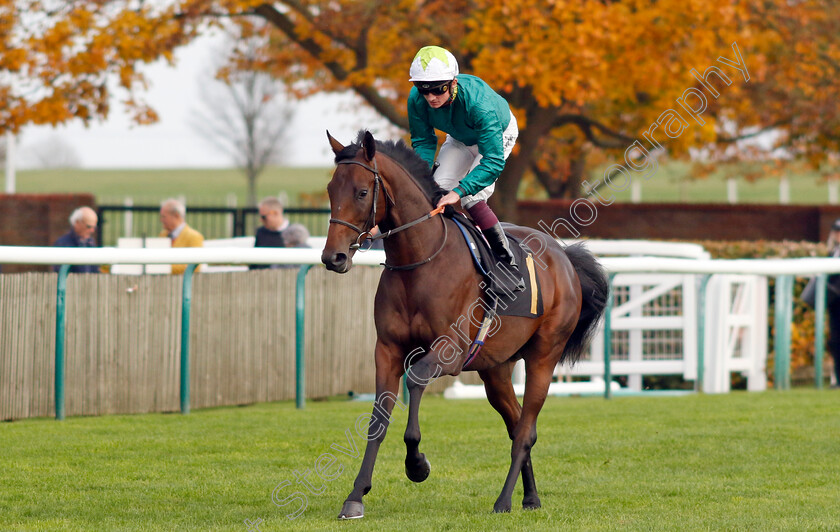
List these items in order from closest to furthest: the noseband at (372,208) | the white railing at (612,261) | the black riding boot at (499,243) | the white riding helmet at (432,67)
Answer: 1. the noseband at (372,208)
2. the white riding helmet at (432,67)
3. the black riding boot at (499,243)
4. the white railing at (612,261)

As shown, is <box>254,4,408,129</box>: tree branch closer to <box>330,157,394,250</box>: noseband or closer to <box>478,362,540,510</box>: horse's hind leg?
<box>478,362,540,510</box>: horse's hind leg

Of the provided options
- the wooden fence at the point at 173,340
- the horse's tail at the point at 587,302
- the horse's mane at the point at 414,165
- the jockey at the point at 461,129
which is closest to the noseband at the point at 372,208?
the horse's mane at the point at 414,165

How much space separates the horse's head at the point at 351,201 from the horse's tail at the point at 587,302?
171cm

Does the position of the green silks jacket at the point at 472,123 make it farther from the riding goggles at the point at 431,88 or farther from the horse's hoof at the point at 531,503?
the horse's hoof at the point at 531,503

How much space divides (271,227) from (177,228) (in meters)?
0.87

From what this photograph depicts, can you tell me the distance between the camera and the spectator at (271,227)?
10867mm

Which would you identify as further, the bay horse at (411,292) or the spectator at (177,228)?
the spectator at (177,228)

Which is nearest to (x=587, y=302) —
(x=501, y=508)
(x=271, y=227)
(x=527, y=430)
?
(x=527, y=430)

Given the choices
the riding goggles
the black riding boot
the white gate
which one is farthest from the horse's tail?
the white gate

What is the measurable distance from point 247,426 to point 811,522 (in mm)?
4027

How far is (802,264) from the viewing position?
421 inches

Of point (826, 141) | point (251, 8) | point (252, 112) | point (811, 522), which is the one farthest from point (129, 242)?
point (252, 112)

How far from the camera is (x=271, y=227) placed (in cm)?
1098

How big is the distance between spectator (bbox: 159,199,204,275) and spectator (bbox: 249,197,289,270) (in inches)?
23.5
